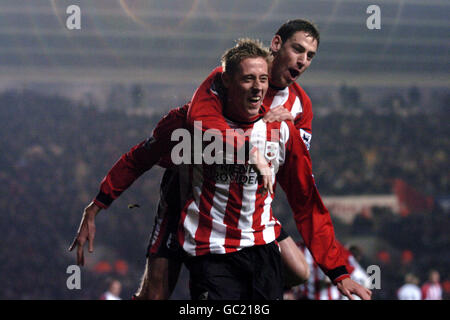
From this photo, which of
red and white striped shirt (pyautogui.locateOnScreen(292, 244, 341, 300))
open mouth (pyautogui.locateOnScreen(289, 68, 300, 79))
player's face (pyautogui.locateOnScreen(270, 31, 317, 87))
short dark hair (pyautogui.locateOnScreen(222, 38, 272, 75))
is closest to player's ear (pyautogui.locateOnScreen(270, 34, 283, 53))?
player's face (pyautogui.locateOnScreen(270, 31, 317, 87))

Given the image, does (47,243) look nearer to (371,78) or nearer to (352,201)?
(352,201)

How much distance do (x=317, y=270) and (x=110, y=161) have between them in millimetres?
7193

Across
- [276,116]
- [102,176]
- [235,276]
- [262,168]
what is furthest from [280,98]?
[102,176]

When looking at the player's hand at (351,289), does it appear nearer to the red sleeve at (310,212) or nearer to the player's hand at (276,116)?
the red sleeve at (310,212)

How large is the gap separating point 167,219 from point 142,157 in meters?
0.38

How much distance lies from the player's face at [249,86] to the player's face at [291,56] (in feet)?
1.70

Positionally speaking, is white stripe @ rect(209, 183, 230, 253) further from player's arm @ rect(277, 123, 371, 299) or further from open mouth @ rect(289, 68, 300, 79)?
open mouth @ rect(289, 68, 300, 79)

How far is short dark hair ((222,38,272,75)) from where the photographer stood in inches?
101

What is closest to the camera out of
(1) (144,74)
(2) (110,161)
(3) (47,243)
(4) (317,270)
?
(4) (317,270)

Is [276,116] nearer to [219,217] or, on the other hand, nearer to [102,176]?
[219,217]

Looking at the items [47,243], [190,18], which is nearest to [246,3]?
[190,18]
